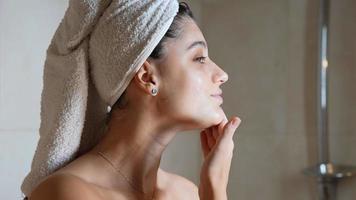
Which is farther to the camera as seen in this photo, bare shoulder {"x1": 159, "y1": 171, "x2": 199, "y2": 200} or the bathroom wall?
the bathroom wall

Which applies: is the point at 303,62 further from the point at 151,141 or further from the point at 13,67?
the point at 13,67

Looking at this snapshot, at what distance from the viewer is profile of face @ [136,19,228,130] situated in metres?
0.85

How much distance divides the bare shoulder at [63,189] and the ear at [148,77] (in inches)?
7.5

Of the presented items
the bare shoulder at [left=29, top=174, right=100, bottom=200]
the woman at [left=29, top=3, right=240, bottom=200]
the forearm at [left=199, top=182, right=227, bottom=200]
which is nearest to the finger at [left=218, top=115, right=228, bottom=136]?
the woman at [left=29, top=3, right=240, bottom=200]

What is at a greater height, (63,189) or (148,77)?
(148,77)

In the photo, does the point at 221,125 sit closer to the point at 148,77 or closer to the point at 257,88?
the point at 148,77

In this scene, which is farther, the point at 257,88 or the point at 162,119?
the point at 257,88

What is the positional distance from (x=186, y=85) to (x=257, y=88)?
0.57m

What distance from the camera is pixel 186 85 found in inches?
33.3

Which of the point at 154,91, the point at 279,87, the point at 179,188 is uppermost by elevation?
the point at 154,91

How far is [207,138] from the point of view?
38.2 inches

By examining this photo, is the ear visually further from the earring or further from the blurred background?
the blurred background

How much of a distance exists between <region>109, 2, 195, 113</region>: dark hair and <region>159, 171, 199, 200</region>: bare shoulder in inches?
8.4

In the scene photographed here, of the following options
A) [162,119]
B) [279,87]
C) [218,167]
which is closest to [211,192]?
[218,167]
